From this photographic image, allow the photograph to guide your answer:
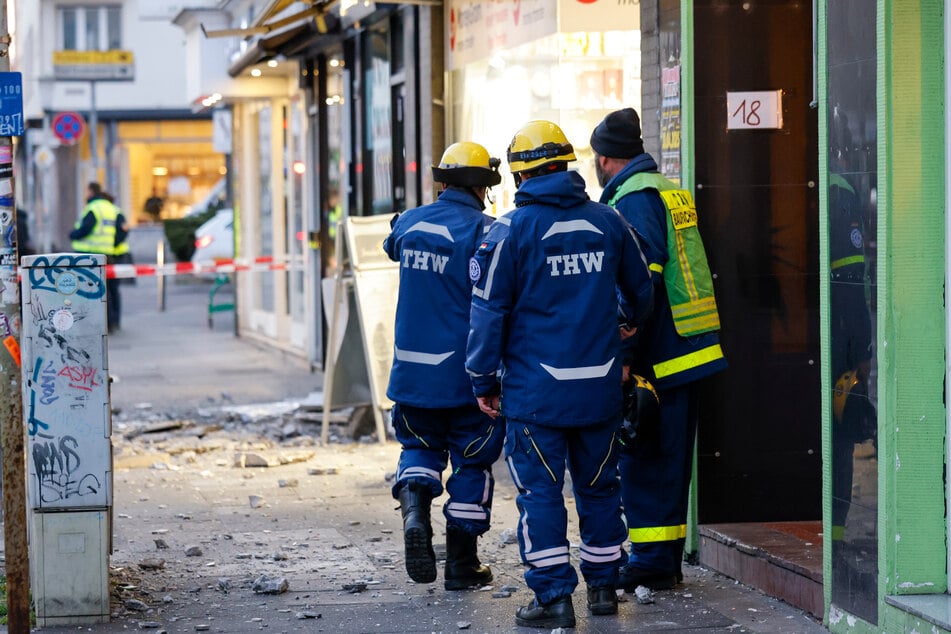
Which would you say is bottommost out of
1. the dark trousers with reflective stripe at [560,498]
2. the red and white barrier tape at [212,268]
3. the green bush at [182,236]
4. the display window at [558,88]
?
the dark trousers with reflective stripe at [560,498]

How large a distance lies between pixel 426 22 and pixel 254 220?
9334mm

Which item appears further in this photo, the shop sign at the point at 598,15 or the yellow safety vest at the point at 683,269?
the shop sign at the point at 598,15

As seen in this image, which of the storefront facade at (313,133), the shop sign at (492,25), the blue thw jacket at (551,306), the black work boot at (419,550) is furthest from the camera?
the storefront facade at (313,133)

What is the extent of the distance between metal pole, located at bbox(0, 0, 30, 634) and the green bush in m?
29.9

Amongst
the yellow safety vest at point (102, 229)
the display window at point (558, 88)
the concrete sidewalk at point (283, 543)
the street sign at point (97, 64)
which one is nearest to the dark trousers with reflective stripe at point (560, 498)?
the concrete sidewalk at point (283, 543)

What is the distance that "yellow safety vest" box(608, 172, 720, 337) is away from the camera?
20.6 feet

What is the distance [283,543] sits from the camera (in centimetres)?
762

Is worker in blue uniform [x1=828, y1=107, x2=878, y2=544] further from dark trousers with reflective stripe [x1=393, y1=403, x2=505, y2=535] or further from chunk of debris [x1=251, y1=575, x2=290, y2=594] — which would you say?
chunk of debris [x1=251, y1=575, x2=290, y2=594]

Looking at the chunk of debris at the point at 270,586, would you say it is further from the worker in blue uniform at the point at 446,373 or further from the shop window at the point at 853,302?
the shop window at the point at 853,302

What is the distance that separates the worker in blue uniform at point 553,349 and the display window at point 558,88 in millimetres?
3304

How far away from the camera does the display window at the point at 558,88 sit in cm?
928

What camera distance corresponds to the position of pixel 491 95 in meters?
10.6

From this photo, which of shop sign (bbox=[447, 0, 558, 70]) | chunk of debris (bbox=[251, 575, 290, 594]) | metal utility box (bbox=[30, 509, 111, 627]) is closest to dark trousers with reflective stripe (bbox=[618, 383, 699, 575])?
chunk of debris (bbox=[251, 575, 290, 594])

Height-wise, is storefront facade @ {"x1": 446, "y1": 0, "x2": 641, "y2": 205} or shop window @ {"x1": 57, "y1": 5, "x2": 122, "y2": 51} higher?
shop window @ {"x1": 57, "y1": 5, "x2": 122, "y2": 51}
